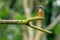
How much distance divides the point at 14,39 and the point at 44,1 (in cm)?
210

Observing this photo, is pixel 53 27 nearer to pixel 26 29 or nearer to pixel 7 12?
pixel 26 29

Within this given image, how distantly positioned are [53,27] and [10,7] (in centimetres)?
185

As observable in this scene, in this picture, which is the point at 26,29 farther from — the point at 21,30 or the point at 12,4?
the point at 12,4

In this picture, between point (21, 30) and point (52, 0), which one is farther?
point (21, 30)

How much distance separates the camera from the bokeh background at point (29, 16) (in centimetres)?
727

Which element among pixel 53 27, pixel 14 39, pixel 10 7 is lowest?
pixel 14 39

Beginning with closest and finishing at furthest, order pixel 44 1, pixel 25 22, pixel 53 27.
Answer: pixel 25 22 < pixel 44 1 < pixel 53 27

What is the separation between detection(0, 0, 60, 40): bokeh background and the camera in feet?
23.9

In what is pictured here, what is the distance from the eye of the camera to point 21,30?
8055 mm

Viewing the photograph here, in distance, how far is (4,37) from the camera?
27.1ft

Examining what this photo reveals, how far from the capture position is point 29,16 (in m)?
7.21

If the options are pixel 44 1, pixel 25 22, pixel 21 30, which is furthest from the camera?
pixel 21 30

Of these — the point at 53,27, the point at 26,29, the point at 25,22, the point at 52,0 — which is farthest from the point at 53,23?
the point at 25,22

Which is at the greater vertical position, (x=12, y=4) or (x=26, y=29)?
(x=12, y=4)
